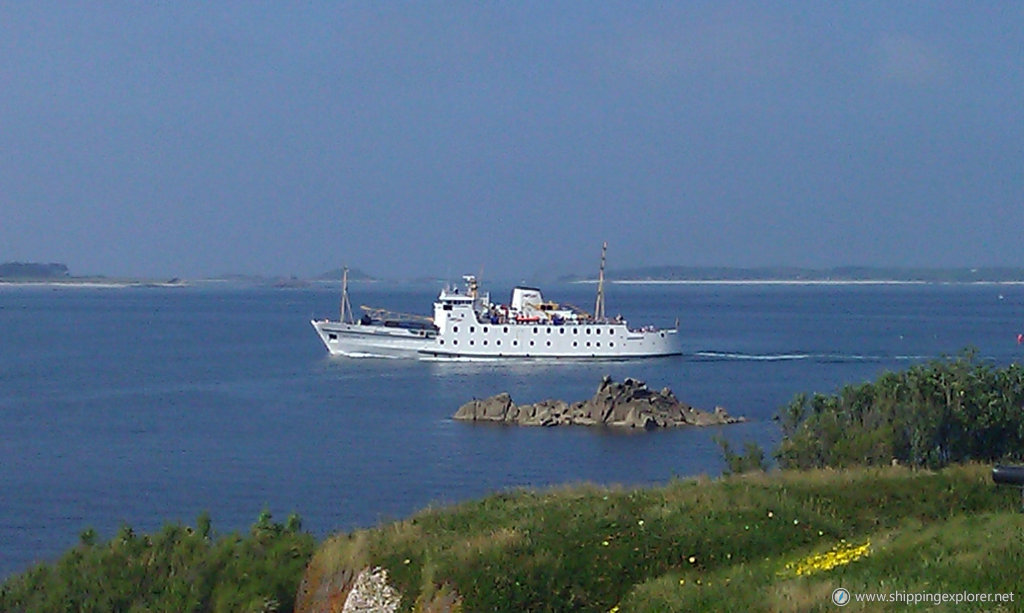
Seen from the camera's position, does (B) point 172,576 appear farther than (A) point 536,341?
No

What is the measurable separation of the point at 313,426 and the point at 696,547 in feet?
98.8

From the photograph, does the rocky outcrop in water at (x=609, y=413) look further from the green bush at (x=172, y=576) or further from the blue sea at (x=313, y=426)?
the green bush at (x=172, y=576)

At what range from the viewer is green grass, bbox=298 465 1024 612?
823 centimetres

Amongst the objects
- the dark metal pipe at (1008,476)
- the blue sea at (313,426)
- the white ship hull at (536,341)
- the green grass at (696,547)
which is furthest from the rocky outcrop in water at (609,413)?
the dark metal pipe at (1008,476)

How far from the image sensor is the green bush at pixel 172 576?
1013 cm

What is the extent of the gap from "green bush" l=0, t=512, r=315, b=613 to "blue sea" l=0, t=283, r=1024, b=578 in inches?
129

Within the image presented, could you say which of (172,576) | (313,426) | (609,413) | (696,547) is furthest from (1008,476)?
(313,426)

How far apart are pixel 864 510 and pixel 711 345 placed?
61739 millimetres

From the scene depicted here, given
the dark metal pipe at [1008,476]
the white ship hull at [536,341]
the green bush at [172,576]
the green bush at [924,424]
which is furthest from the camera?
the white ship hull at [536,341]

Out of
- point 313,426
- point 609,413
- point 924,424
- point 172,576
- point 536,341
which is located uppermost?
point 924,424

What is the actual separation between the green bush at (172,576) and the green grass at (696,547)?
33 centimetres

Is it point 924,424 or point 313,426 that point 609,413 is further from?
point 924,424

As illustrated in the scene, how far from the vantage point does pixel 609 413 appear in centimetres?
3934

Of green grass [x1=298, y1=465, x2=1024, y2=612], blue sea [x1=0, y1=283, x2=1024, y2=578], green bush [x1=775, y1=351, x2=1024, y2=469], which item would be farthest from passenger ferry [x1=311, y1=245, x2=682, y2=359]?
green grass [x1=298, y1=465, x2=1024, y2=612]
